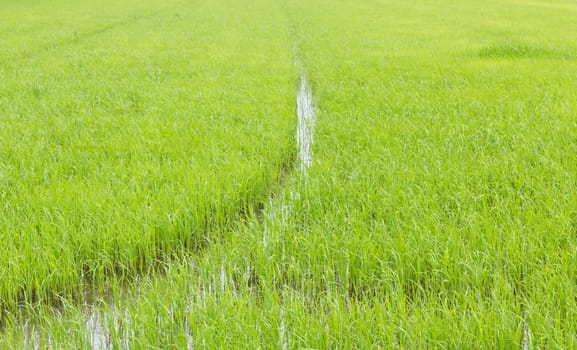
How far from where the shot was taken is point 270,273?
2.68m

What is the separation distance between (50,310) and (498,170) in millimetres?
3244

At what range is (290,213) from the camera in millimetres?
3377

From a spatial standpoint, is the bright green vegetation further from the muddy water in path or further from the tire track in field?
the muddy water in path

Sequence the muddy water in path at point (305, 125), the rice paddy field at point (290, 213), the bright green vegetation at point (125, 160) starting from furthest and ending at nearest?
the muddy water in path at point (305, 125) → the bright green vegetation at point (125, 160) → the rice paddy field at point (290, 213)

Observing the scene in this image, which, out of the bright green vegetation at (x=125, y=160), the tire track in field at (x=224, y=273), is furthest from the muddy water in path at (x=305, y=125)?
the bright green vegetation at (x=125, y=160)

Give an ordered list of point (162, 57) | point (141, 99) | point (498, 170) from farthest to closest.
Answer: point (162, 57), point (141, 99), point (498, 170)

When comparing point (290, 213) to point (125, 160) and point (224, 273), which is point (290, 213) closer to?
point (224, 273)

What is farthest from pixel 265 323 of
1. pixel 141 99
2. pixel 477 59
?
pixel 477 59

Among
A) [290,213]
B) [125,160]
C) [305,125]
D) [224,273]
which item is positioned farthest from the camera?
[305,125]

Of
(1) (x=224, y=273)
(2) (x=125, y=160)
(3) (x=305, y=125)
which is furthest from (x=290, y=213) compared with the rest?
(3) (x=305, y=125)

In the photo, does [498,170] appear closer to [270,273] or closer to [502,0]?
[270,273]

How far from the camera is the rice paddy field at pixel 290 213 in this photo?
2215mm

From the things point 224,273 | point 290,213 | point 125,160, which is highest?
point 125,160

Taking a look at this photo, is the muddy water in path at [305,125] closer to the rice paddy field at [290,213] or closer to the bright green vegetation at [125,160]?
the rice paddy field at [290,213]
